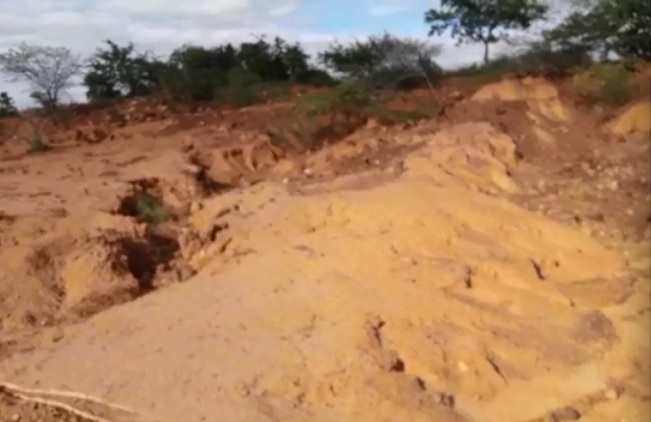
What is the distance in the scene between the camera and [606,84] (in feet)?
25.0

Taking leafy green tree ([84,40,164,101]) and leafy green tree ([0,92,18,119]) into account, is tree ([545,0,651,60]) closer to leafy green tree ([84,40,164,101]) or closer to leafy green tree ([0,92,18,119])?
leafy green tree ([84,40,164,101])

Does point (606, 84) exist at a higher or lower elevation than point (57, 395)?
higher

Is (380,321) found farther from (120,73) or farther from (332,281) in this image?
(120,73)

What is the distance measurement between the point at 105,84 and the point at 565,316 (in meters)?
3.26

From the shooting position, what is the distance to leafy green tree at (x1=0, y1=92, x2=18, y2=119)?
5.64 m

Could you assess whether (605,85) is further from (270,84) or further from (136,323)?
(136,323)

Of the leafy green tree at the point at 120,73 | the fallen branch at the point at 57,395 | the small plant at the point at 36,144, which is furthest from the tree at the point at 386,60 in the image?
the fallen branch at the point at 57,395

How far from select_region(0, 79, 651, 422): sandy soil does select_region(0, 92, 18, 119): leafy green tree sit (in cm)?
27

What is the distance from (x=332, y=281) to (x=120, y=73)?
2.23 m

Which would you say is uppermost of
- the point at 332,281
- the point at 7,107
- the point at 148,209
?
the point at 7,107

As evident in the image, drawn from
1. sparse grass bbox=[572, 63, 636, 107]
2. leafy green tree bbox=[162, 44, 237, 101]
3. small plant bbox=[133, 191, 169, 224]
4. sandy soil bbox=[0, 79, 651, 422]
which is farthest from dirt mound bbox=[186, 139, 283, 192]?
sparse grass bbox=[572, 63, 636, 107]

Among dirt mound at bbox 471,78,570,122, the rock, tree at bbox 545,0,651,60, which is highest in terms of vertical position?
tree at bbox 545,0,651,60

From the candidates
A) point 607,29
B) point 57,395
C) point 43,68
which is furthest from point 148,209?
point 607,29

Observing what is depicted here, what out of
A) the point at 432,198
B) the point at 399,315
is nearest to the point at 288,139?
the point at 432,198
